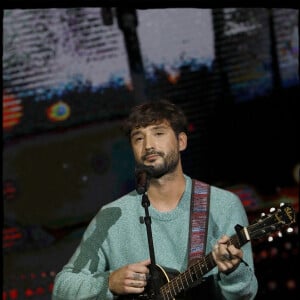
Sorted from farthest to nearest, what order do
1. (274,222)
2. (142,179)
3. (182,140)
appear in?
1. (182,140)
2. (142,179)
3. (274,222)

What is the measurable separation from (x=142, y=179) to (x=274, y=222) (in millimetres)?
651

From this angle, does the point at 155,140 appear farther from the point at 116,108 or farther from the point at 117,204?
the point at 116,108

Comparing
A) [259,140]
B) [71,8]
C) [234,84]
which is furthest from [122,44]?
[259,140]

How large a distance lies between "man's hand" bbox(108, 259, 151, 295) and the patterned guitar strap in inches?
12.2

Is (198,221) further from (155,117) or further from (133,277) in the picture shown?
(155,117)

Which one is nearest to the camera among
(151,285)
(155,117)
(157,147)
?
(151,285)

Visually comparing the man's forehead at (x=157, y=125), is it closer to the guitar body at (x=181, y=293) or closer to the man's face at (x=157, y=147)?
the man's face at (x=157, y=147)

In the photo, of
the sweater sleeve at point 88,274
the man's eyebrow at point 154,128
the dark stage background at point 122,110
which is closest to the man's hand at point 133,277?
the sweater sleeve at point 88,274

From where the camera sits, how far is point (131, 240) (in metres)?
3.46

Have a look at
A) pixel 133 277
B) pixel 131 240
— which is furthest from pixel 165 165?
pixel 133 277

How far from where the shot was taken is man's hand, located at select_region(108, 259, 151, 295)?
125 inches

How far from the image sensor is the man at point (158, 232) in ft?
10.9

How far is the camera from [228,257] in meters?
3.00

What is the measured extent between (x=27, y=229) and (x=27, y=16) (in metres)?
1.54
